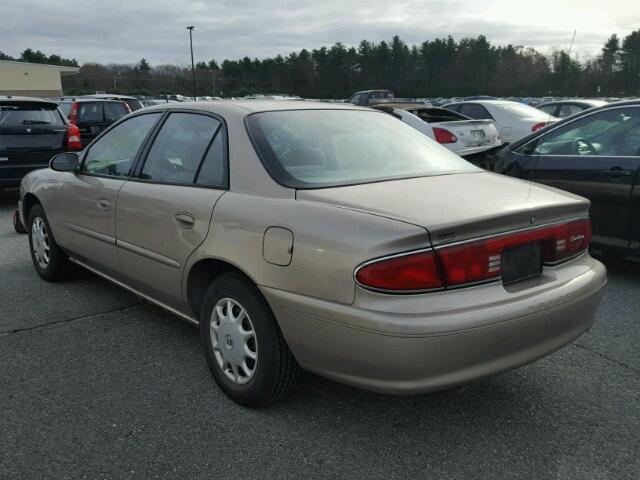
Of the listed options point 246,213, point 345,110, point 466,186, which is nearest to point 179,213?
point 246,213

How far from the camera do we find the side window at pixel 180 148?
10.8 feet

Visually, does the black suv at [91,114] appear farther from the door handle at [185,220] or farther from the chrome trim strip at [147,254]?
the door handle at [185,220]

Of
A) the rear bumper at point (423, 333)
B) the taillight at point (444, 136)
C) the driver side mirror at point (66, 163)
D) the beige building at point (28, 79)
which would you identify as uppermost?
the beige building at point (28, 79)

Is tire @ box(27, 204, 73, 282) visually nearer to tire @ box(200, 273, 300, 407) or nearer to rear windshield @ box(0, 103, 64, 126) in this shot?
tire @ box(200, 273, 300, 407)

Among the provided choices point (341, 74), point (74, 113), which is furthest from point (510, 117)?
point (341, 74)

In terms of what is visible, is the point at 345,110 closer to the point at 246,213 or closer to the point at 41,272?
the point at 246,213

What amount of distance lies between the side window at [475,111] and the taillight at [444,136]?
3195 millimetres

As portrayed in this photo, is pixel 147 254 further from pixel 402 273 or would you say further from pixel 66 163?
pixel 402 273

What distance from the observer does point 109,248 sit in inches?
154

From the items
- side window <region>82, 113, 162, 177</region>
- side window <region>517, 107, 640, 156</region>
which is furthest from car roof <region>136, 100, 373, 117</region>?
side window <region>517, 107, 640, 156</region>

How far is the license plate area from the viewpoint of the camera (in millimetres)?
2529

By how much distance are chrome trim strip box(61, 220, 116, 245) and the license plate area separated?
99.0 inches

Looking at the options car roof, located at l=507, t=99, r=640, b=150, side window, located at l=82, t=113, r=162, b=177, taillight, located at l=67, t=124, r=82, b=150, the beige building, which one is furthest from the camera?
the beige building

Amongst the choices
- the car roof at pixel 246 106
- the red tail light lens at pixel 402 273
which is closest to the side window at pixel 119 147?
the car roof at pixel 246 106
